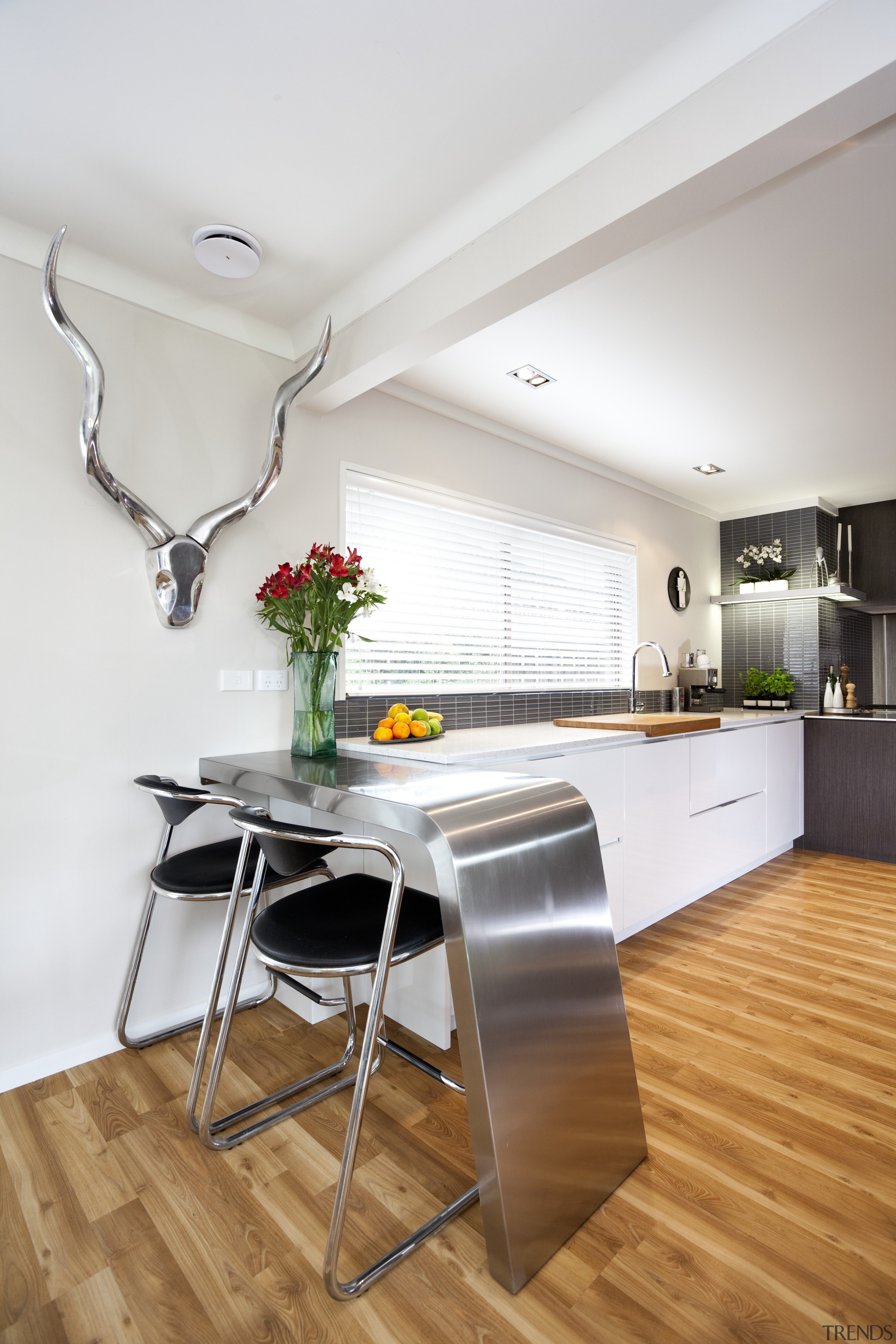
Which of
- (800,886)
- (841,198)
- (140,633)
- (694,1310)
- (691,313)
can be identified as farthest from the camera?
(800,886)

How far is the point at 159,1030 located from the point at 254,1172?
815 mm

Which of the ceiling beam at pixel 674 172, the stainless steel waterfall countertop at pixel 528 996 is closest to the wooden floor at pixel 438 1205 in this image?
the stainless steel waterfall countertop at pixel 528 996

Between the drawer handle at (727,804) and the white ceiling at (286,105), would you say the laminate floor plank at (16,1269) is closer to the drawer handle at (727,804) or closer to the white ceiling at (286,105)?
the white ceiling at (286,105)

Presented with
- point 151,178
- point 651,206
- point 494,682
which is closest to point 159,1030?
point 494,682

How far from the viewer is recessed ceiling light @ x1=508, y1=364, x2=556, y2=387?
2.86 meters

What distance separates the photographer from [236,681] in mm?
2430

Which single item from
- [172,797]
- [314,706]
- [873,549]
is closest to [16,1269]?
[172,797]

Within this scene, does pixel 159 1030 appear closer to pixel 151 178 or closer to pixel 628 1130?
pixel 628 1130

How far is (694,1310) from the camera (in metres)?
1.22

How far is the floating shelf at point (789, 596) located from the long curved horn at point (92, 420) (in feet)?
13.8

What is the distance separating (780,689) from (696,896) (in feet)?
6.59

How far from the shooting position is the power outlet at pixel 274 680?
8.21 feet

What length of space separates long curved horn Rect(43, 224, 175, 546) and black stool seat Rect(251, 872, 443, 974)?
1.24m

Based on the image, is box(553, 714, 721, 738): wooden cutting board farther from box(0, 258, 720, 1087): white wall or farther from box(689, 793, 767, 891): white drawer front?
box(0, 258, 720, 1087): white wall
